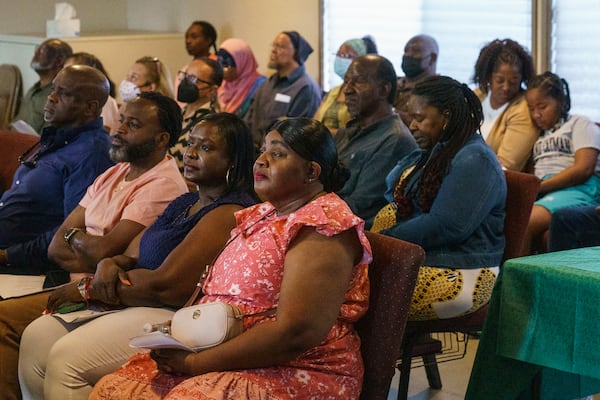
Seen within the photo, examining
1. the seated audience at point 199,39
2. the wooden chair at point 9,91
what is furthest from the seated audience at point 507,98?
the wooden chair at point 9,91

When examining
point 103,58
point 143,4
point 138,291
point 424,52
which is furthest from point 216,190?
point 143,4

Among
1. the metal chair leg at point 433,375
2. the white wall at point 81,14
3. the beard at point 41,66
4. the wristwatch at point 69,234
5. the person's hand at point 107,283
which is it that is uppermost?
the white wall at point 81,14

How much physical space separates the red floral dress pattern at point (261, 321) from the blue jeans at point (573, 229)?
2.09 meters

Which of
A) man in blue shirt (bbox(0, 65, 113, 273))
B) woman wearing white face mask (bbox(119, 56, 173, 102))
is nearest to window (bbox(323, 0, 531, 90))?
woman wearing white face mask (bbox(119, 56, 173, 102))

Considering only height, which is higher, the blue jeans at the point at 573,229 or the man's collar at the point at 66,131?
the man's collar at the point at 66,131

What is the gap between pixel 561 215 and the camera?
13.7ft

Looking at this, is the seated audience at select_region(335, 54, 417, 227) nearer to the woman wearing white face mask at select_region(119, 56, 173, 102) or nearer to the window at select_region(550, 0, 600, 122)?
the woman wearing white face mask at select_region(119, 56, 173, 102)

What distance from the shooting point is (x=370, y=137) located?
3596 mm

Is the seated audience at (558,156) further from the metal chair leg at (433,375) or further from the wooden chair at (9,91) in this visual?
the wooden chair at (9,91)

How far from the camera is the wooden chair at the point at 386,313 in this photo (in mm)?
2213

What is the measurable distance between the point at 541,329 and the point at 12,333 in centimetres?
153

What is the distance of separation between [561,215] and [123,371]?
2441mm

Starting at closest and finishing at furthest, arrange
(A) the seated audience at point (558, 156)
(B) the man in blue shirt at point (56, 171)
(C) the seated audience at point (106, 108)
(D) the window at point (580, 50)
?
(B) the man in blue shirt at point (56, 171) → (A) the seated audience at point (558, 156) → (C) the seated audience at point (106, 108) → (D) the window at point (580, 50)

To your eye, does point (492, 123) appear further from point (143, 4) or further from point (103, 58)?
point (143, 4)
